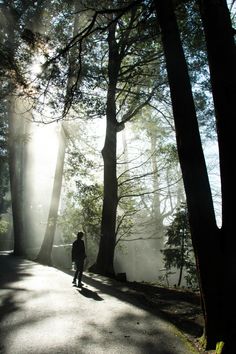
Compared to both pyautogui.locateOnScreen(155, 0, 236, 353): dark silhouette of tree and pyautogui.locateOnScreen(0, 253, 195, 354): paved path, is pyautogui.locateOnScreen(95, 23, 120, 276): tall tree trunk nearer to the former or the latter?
pyautogui.locateOnScreen(0, 253, 195, 354): paved path

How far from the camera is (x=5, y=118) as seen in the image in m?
32.1

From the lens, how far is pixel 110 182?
18.7 meters

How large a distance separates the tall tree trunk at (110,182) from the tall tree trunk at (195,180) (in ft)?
36.5

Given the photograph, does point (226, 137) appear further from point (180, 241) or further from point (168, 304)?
point (180, 241)

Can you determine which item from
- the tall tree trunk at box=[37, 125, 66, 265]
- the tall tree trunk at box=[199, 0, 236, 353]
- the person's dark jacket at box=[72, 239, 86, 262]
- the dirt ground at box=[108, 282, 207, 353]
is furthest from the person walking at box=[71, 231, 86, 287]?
the tall tree trunk at box=[37, 125, 66, 265]

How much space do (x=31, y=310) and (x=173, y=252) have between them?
1400 centimetres

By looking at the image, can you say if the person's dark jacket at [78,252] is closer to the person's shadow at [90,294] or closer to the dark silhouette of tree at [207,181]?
the person's shadow at [90,294]

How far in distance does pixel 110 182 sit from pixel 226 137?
1271cm

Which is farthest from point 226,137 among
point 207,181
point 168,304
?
point 168,304

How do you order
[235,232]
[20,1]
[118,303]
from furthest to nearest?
[20,1]
[118,303]
[235,232]

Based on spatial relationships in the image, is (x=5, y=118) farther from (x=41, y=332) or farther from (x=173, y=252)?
(x=41, y=332)

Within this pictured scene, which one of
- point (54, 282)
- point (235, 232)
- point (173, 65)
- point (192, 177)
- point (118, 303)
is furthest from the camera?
point (54, 282)

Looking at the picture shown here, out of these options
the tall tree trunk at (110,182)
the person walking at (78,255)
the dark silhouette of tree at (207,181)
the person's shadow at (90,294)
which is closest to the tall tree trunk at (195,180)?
the dark silhouette of tree at (207,181)

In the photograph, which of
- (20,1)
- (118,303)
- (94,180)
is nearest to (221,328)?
(118,303)
